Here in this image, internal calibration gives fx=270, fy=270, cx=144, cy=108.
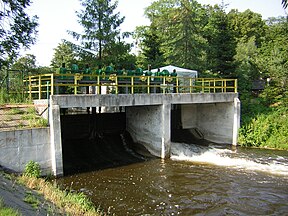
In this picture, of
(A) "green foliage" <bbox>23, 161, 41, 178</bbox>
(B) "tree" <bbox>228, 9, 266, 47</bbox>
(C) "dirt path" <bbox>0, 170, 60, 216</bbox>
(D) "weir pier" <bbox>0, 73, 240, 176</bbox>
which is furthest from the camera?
(B) "tree" <bbox>228, 9, 266, 47</bbox>

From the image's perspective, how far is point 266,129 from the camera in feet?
57.2

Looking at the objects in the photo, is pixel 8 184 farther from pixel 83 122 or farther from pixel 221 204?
pixel 83 122

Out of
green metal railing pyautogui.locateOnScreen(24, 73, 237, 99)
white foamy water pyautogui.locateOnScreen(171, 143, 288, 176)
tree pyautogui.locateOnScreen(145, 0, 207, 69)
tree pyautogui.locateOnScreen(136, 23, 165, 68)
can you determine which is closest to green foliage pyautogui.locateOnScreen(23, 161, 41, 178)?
green metal railing pyautogui.locateOnScreen(24, 73, 237, 99)

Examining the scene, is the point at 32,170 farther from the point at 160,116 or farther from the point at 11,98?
the point at 160,116

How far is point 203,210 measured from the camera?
8359 mm

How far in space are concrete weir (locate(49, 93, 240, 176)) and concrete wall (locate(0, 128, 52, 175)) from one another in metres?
0.28

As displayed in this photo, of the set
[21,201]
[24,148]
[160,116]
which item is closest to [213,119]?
[160,116]

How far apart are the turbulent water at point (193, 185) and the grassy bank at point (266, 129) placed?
2.33 metres

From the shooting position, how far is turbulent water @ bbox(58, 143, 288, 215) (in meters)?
8.53

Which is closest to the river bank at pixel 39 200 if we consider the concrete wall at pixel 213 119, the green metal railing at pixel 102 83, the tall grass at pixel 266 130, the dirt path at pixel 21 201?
the dirt path at pixel 21 201

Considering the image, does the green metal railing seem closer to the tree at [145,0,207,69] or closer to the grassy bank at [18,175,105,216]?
the grassy bank at [18,175,105,216]

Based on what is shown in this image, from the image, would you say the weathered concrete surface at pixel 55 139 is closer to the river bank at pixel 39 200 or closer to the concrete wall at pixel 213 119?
the river bank at pixel 39 200

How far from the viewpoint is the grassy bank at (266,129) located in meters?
16.9

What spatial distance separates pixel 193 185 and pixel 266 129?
9.34 m
